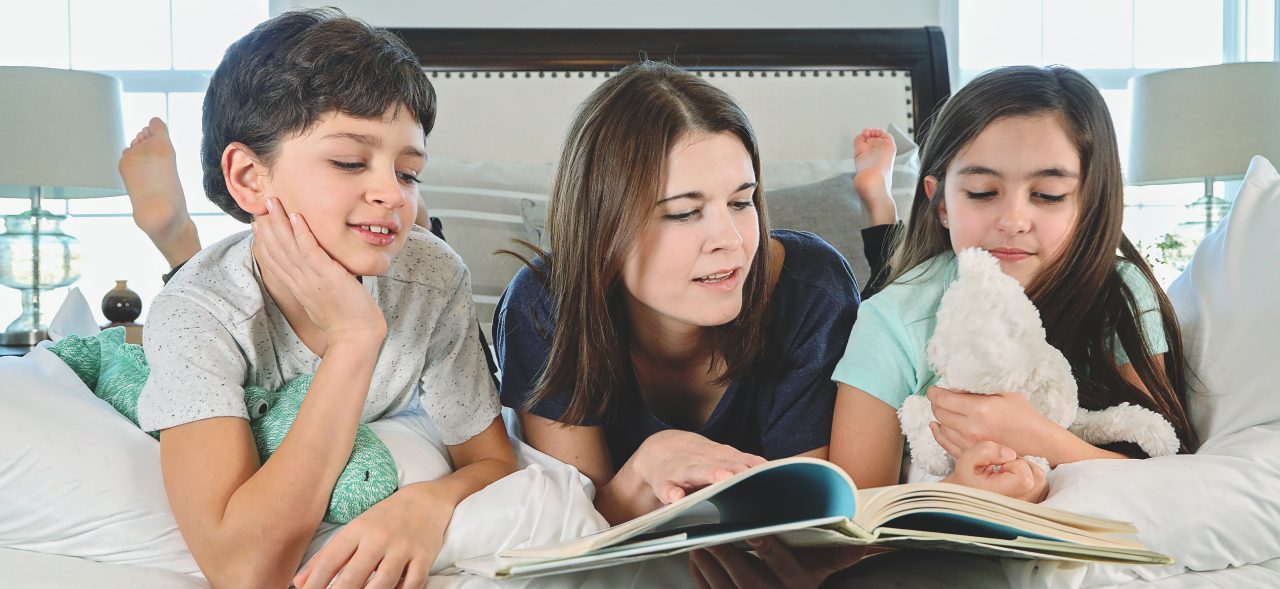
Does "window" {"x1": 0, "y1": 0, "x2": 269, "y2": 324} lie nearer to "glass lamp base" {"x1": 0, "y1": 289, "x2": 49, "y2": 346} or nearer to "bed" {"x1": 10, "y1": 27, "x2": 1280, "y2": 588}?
"glass lamp base" {"x1": 0, "y1": 289, "x2": 49, "y2": 346}

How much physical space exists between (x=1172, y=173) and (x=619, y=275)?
2511mm

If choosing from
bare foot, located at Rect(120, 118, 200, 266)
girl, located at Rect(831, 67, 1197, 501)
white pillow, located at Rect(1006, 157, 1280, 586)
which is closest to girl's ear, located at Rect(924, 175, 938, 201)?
girl, located at Rect(831, 67, 1197, 501)

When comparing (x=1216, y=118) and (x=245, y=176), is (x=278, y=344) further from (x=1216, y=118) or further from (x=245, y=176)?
(x=1216, y=118)

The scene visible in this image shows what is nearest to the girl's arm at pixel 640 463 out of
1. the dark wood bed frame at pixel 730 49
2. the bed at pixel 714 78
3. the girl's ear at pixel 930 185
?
the girl's ear at pixel 930 185

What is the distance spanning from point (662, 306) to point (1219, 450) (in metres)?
0.68

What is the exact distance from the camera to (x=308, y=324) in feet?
4.22

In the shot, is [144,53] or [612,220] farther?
[144,53]

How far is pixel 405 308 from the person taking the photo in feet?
4.35

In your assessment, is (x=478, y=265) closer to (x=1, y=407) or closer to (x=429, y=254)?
(x=429, y=254)

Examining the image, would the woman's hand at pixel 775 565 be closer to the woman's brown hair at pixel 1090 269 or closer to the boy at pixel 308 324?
the boy at pixel 308 324

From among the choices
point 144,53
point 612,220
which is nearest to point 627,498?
point 612,220

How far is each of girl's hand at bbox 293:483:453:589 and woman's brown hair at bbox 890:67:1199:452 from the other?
77cm

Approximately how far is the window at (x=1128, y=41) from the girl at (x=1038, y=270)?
7.41ft

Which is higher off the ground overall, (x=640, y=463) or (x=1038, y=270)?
(x=1038, y=270)
